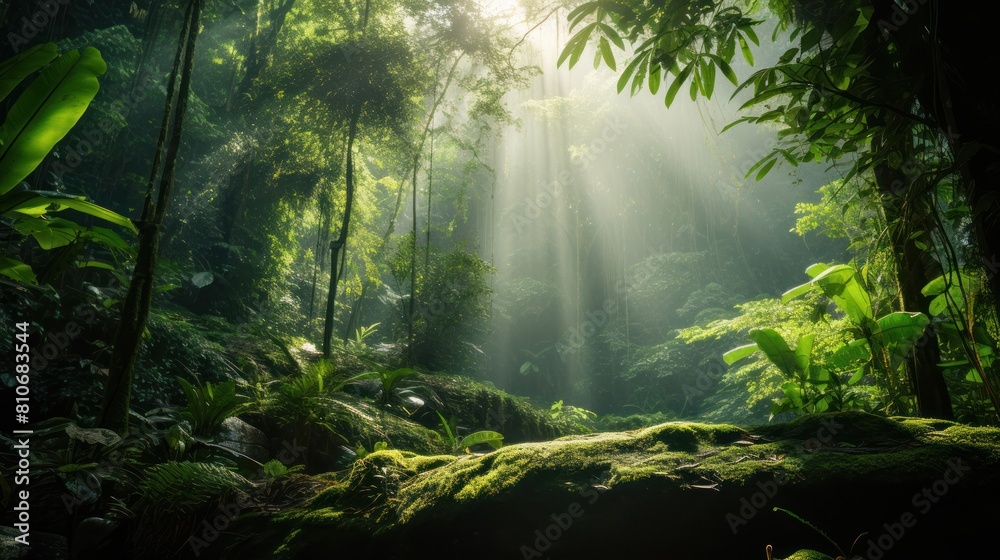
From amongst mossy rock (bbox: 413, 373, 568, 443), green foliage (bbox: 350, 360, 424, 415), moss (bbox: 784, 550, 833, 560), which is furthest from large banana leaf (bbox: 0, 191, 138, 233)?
mossy rock (bbox: 413, 373, 568, 443)

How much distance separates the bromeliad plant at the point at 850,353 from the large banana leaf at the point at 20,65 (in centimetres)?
404

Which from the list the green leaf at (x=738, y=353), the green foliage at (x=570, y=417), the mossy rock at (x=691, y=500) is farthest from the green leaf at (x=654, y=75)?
the green foliage at (x=570, y=417)

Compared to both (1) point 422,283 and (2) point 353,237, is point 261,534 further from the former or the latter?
(1) point 422,283

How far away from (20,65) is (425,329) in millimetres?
8102

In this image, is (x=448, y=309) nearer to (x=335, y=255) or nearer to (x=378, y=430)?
(x=335, y=255)

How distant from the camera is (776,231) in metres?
22.7

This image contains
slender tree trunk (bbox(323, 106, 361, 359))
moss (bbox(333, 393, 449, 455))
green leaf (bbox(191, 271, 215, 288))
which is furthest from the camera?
green leaf (bbox(191, 271, 215, 288))

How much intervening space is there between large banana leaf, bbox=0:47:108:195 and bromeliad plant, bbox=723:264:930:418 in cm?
387

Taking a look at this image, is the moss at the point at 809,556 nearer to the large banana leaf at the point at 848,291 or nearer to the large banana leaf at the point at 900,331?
the large banana leaf at the point at 900,331

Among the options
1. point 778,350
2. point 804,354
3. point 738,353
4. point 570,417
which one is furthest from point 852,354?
point 570,417

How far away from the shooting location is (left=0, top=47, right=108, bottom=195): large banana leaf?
8.17 ft

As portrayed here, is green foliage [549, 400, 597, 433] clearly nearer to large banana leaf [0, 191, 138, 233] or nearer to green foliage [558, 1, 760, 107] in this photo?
large banana leaf [0, 191, 138, 233]

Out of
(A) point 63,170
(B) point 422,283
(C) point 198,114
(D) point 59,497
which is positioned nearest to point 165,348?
(D) point 59,497

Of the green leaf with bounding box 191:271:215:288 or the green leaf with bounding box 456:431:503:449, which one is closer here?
the green leaf with bounding box 456:431:503:449
